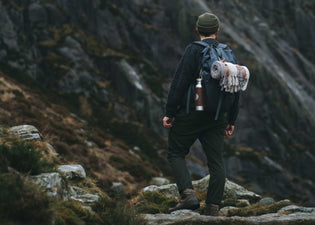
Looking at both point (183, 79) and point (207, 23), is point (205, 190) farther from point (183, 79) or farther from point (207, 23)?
point (207, 23)

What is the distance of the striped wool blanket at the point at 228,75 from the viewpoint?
16.9 feet

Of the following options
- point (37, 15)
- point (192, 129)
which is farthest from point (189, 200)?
point (37, 15)

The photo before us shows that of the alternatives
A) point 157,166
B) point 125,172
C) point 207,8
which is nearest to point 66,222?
point 125,172

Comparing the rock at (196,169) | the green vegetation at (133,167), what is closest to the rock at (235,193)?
the green vegetation at (133,167)

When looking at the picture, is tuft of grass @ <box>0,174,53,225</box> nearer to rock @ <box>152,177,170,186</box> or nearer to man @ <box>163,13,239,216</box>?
man @ <box>163,13,239,216</box>

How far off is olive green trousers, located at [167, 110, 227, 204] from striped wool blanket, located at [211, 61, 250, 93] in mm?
439

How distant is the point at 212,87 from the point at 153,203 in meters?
2.66

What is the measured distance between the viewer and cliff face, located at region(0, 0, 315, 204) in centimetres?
2277

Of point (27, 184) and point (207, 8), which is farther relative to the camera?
point (207, 8)

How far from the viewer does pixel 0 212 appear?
10.9 ft

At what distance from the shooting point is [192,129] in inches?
215

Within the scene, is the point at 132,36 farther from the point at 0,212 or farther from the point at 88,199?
the point at 0,212

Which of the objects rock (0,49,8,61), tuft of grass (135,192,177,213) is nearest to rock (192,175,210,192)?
tuft of grass (135,192,177,213)

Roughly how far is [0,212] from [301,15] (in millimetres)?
44819
